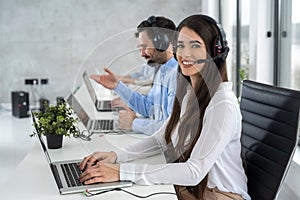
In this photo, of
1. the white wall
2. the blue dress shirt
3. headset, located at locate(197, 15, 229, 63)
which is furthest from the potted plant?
the white wall

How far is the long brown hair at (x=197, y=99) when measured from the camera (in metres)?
1.44

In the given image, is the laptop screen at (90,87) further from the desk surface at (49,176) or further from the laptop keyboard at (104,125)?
the desk surface at (49,176)

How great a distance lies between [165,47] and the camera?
5.58 feet

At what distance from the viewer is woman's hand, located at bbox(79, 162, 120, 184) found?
134cm

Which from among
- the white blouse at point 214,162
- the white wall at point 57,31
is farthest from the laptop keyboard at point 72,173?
the white wall at point 57,31

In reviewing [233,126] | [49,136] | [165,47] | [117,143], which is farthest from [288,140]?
[49,136]

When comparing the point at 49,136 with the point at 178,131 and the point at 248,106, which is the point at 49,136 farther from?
the point at 248,106

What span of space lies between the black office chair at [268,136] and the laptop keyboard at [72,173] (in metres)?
0.55

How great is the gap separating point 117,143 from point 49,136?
0.27 m

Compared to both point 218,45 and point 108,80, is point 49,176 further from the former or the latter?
point 108,80

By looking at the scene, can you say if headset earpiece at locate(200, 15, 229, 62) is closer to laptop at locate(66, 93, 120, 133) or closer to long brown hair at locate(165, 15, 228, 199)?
long brown hair at locate(165, 15, 228, 199)

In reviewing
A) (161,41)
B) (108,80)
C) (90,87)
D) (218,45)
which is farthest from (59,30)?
(218,45)

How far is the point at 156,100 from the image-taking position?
2180mm

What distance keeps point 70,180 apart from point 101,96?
1.52 metres
